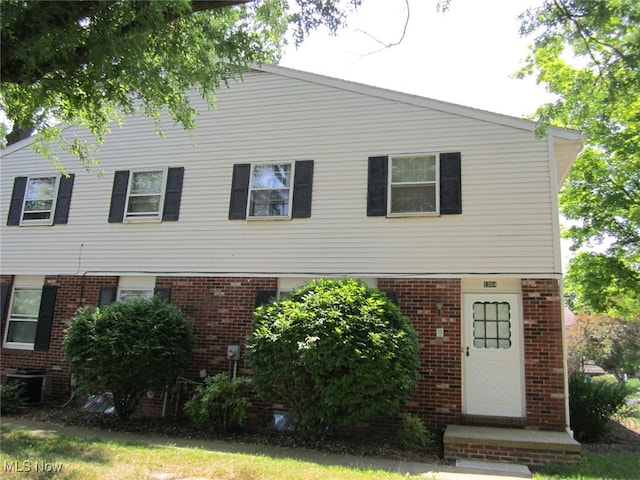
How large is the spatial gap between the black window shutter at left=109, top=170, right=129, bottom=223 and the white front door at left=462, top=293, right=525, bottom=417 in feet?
25.4

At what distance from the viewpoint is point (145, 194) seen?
36.7 feet

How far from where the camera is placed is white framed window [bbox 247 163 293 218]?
10.2 metres

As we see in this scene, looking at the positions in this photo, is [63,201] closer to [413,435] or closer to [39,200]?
[39,200]

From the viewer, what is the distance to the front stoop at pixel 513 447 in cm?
688

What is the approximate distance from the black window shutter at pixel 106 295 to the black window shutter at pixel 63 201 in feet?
7.03

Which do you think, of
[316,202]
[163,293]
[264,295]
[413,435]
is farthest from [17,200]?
[413,435]

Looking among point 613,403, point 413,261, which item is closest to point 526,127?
point 413,261

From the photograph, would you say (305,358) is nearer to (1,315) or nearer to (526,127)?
(526,127)

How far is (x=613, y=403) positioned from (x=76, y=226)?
11.9 m

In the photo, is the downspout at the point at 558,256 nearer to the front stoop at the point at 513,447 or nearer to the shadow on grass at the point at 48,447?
the front stoop at the point at 513,447

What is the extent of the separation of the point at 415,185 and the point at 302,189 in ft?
7.48

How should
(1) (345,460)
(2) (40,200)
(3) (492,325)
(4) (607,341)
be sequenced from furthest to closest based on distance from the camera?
(4) (607,341)
(2) (40,200)
(3) (492,325)
(1) (345,460)

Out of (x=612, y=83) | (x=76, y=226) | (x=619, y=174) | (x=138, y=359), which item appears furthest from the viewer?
(x=619, y=174)

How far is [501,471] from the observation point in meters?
6.58
